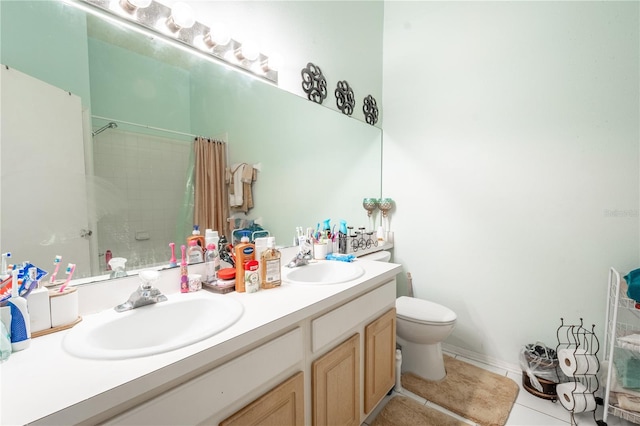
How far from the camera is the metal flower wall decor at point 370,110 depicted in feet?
7.38

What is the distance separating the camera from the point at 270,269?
46.3 inches

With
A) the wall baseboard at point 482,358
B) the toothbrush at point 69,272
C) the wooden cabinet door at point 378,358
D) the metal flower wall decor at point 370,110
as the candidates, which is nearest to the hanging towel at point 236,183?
the toothbrush at point 69,272

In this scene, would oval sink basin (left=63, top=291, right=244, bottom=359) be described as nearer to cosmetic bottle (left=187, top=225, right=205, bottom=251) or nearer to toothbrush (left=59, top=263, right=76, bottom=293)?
toothbrush (left=59, top=263, right=76, bottom=293)

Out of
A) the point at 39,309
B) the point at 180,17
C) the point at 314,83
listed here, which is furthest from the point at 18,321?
the point at 314,83

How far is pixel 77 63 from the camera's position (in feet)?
3.25

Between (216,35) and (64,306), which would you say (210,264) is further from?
(216,35)

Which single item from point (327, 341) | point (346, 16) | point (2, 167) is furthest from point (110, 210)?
point (346, 16)

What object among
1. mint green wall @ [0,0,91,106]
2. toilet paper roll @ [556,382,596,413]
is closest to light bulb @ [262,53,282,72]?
mint green wall @ [0,0,91,106]

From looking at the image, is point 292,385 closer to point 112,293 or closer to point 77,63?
point 112,293

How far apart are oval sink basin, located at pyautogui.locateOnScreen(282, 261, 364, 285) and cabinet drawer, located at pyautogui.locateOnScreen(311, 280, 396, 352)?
0.46ft

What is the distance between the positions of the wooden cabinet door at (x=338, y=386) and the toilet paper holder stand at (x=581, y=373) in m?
1.17

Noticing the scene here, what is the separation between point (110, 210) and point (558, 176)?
2.32 meters

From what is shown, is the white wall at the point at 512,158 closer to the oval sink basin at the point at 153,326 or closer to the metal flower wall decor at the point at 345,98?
the metal flower wall decor at the point at 345,98

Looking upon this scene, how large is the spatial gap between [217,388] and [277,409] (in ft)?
0.86
